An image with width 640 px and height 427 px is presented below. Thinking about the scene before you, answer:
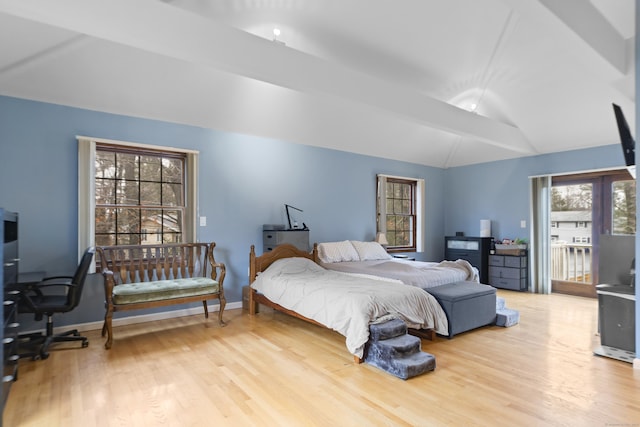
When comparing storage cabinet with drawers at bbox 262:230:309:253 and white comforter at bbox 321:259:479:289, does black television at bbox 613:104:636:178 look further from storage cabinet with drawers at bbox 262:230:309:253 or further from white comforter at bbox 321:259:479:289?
storage cabinet with drawers at bbox 262:230:309:253

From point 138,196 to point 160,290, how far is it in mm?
1334

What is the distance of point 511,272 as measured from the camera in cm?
613

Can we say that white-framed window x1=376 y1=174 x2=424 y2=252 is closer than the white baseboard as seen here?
No

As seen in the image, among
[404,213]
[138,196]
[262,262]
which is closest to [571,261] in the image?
[404,213]

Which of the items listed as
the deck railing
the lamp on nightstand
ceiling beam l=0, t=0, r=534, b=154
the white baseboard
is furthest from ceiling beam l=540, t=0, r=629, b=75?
the white baseboard

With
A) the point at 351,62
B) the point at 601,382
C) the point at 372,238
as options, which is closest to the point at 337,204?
the point at 372,238

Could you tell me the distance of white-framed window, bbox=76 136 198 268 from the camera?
3762mm

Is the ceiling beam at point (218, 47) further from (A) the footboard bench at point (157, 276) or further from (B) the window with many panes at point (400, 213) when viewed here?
Result: (B) the window with many panes at point (400, 213)

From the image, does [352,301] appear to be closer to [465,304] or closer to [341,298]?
[341,298]

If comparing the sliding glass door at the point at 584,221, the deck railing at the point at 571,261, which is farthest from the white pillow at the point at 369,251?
the deck railing at the point at 571,261

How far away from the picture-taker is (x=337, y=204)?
5914 millimetres

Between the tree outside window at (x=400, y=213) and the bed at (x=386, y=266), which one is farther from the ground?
the tree outside window at (x=400, y=213)

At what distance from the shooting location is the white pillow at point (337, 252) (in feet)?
16.8

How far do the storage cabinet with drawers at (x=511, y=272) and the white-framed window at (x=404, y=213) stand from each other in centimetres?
140
